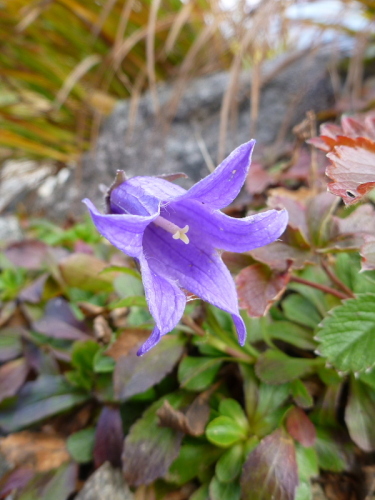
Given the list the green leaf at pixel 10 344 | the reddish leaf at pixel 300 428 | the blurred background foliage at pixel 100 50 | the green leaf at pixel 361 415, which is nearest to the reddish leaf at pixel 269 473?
the reddish leaf at pixel 300 428

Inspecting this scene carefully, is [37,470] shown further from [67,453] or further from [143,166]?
[143,166]

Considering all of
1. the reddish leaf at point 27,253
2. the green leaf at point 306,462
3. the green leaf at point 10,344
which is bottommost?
the green leaf at point 306,462

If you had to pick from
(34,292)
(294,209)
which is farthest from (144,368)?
(34,292)

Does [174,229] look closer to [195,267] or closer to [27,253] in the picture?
[195,267]

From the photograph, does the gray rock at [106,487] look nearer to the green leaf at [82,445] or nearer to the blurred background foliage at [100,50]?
the green leaf at [82,445]

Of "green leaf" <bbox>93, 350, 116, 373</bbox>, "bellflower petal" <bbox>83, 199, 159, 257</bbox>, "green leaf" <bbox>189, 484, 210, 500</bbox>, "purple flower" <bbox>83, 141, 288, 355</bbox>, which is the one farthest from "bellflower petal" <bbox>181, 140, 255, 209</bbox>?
"green leaf" <bbox>189, 484, 210, 500</bbox>

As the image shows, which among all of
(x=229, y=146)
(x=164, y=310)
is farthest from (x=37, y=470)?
(x=229, y=146)
